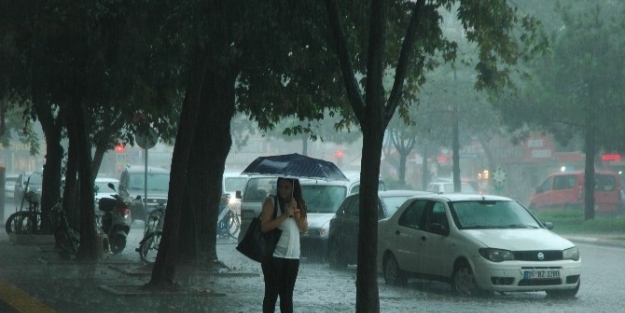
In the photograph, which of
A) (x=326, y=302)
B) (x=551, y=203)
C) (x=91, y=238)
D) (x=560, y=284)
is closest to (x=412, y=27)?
(x=326, y=302)

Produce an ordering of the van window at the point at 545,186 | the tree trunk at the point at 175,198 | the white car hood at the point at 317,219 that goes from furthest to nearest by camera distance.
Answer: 1. the van window at the point at 545,186
2. the white car hood at the point at 317,219
3. the tree trunk at the point at 175,198

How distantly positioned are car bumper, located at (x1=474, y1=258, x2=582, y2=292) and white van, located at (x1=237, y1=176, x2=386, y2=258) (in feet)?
26.4

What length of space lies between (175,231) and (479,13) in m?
7.65

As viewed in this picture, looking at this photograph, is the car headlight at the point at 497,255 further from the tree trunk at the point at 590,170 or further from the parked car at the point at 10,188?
the parked car at the point at 10,188

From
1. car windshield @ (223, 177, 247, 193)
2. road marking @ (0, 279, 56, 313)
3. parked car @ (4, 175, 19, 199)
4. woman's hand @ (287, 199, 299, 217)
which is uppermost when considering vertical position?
parked car @ (4, 175, 19, 199)

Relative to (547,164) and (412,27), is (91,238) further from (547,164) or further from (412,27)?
(547,164)

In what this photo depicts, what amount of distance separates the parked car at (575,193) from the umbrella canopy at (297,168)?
1319 inches

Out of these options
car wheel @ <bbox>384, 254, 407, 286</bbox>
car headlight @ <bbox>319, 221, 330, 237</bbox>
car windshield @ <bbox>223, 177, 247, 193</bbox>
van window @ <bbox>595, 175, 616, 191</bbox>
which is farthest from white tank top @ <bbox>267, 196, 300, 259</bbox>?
van window @ <bbox>595, 175, 616, 191</bbox>

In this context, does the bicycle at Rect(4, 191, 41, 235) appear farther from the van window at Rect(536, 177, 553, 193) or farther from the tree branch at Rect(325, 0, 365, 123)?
the van window at Rect(536, 177, 553, 193)

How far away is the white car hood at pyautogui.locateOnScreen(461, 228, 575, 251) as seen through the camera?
18000 mm

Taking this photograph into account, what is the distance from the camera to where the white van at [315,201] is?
86.8 feet

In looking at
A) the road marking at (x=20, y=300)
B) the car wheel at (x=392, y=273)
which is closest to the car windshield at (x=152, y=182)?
the car wheel at (x=392, y=273)

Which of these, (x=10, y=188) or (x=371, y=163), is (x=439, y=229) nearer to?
(x=371, y=163)

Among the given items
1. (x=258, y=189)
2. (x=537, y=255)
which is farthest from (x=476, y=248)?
(x=258, y=189)
